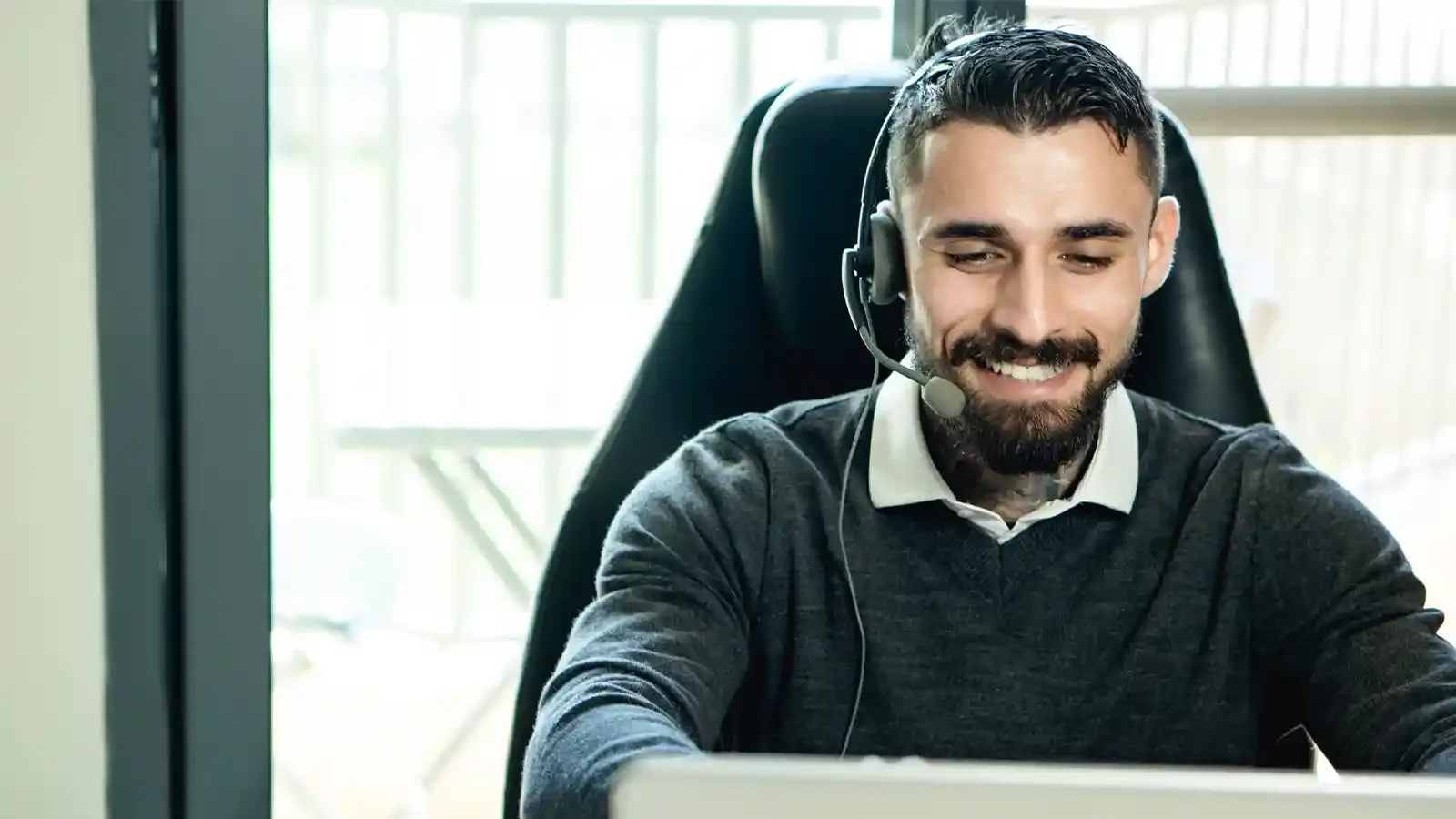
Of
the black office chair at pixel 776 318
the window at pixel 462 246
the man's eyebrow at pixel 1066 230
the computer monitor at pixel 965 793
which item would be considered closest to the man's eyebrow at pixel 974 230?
the man's eyebrow at pixel 1066 230

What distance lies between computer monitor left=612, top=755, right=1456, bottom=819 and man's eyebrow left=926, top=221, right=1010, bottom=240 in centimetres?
70

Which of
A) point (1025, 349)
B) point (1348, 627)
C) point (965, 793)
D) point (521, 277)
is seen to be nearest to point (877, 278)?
point (1025, 349)

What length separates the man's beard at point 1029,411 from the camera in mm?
1054

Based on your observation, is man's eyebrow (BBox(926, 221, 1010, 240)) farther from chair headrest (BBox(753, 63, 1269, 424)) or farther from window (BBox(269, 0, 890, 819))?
window (BBox(269, 0, 890, 819))

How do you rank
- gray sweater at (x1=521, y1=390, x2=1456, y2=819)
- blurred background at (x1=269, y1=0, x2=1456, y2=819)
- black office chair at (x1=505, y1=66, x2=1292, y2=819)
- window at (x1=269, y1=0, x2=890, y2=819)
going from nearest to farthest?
gray sweater at (x1=521, y1=390, x2=1456, y2=819) → black office chair at (x1=505, y1=66, x2=1292, y2=819) → blurred background at (x1=269, y1=0, x2=1456, y2=819) → window at (x1=269, y1=0, x2=890, y2=819)

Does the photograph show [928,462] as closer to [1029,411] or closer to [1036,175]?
[1029,411]

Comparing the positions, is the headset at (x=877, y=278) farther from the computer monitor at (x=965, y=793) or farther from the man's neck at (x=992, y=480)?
the computer monitor at (x=965, y=793)

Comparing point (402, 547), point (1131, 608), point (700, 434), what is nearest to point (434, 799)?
point (402, 547)

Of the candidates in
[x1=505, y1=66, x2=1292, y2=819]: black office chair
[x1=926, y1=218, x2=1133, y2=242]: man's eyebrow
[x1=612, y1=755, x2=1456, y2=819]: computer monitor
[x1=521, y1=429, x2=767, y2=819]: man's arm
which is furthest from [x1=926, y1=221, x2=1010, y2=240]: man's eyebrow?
[x1=612, y1=755, x2=1456, y2=819]: computer monitor

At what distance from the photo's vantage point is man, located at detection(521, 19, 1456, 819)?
1.04 metres

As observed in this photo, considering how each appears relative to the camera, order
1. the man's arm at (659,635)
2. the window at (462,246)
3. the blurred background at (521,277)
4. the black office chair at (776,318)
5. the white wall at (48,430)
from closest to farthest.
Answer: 1. the man's arm at (659,635)
2. the black office chair at (776,318)
3. the white wall at (48,430)
4. the blurred background at (521,277)
5. the window at (462,246)

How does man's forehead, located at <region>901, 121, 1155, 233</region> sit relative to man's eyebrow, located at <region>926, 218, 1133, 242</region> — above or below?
above

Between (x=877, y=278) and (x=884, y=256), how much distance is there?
2 cm

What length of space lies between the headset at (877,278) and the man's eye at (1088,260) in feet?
0.41
